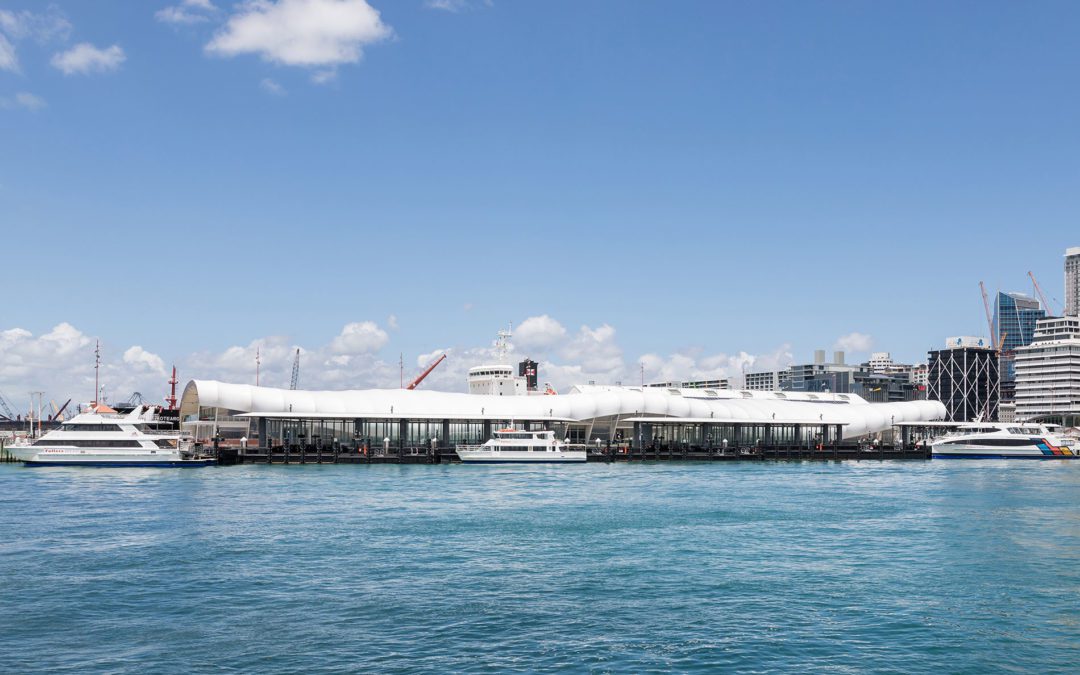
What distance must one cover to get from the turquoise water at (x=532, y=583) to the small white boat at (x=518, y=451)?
132 ft

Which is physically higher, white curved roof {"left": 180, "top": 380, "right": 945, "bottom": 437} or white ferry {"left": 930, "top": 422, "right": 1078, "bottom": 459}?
white curved roof {"left": 180, "top": 380, "right": 945, "bottom": 437}

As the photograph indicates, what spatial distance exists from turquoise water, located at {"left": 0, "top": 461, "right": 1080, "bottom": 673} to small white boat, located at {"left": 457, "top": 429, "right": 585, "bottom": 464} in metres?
40.1

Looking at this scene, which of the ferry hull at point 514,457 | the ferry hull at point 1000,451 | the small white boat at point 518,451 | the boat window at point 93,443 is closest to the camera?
the boat window at point 93,443

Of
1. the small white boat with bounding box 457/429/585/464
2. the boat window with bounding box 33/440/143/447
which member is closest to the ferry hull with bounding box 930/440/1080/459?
the small white boat with bounding box 457/429/585/464

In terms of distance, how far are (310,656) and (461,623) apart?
217 inches

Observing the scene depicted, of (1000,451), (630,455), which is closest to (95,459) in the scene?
(630,455)

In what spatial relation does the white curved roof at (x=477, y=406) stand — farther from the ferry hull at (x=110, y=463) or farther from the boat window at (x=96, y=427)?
the ferry hull at (x=110, y=463)

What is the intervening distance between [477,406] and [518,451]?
14.4 meters

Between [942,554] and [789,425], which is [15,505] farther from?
[789,425]

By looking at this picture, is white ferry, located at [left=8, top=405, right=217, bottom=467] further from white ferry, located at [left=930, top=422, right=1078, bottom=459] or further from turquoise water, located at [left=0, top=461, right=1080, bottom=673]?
white ferry, located at [left=930, top=422, right=1078, bottom=459]

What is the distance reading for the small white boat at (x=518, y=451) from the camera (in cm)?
11269

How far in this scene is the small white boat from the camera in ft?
370

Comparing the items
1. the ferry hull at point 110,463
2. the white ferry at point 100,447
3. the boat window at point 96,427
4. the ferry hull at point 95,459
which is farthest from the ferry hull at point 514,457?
the boat window at point 96,427

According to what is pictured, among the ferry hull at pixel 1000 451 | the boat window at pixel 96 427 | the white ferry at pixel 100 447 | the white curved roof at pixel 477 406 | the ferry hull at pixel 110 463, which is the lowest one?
the ferry hull at pixel 1000 451
